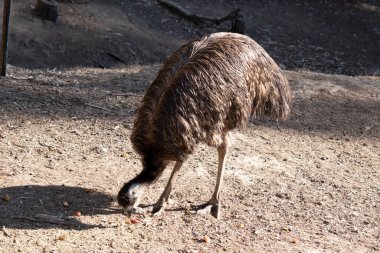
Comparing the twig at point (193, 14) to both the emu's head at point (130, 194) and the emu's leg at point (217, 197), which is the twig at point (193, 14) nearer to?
the emu's leg at point (217, 197)

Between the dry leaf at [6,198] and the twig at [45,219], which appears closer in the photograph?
the twig at [45,219]

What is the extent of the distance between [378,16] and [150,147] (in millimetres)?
12343

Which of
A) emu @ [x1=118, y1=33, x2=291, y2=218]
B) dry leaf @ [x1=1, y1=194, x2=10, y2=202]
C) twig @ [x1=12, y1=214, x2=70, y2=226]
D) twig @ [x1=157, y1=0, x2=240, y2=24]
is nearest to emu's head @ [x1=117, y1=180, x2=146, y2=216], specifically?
emu @ [x1=118, y1=33, x2=291, y2=218]

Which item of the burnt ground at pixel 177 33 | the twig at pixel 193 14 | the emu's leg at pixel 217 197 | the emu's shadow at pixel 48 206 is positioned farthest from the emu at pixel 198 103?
the twig at pixel 193 14

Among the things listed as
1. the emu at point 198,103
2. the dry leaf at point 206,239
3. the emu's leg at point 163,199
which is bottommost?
the dry leaf at point 206,239

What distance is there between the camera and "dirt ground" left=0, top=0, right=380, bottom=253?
178 inches

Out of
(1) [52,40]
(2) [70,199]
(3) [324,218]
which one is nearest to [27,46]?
(1) [52,40]

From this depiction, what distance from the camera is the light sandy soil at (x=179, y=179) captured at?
4516mm

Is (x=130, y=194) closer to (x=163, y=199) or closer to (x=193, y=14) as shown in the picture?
(x=163, y=199)

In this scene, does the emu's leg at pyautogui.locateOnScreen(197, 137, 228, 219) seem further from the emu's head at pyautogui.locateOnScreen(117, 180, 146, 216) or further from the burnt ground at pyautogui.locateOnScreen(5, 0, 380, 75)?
the burnt ground at pyautogui.locateOnScreen(5, 0, 380, 75)

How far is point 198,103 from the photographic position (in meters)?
4.45

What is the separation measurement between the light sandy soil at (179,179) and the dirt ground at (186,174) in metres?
0.01

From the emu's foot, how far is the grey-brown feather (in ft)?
1.84

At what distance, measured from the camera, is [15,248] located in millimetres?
4160
